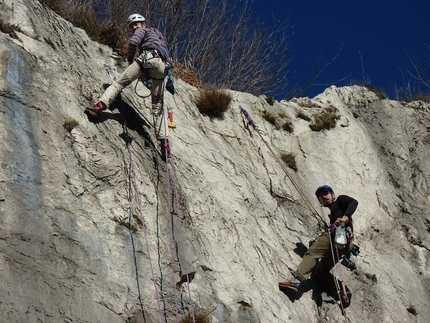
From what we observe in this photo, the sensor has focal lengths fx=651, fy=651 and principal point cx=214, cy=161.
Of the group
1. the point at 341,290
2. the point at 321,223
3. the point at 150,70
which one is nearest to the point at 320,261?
the point at 341,290

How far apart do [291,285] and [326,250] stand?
80 centimetres

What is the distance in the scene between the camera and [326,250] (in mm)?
9336

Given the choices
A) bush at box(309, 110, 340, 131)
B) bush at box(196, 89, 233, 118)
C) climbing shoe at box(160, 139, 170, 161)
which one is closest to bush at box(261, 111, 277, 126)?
bush at box(309, 110, 340, 131)

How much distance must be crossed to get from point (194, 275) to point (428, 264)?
510 centimetres

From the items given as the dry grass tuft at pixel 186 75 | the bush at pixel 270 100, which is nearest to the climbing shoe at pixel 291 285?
the dry grass tuft at pixel 186 75

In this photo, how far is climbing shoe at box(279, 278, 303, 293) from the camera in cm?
888

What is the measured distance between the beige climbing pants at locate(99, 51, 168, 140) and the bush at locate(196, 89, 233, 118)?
2109mm

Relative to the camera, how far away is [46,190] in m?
7.34

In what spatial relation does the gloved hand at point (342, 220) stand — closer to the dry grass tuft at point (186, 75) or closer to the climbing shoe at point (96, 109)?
the climbing shoe at point (96, 109)

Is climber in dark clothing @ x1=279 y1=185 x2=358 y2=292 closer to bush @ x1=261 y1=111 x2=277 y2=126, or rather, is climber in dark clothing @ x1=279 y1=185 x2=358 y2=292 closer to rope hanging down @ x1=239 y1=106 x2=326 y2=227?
rope hanging down @ x1=239 y1=106 x2=326 y2=227

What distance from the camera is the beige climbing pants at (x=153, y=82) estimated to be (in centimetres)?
902

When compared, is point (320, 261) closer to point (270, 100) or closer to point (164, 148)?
point (164, 148)

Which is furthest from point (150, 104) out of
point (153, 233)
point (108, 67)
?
point (153, 233)

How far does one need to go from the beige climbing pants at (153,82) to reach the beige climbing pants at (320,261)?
2.66 metres
